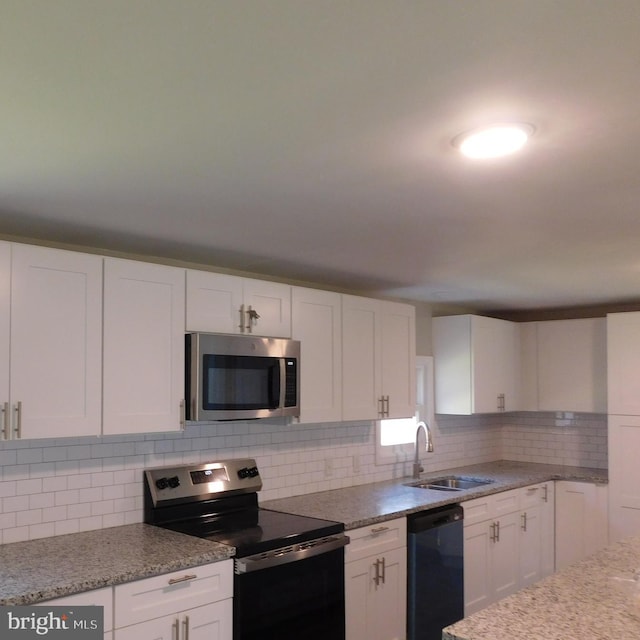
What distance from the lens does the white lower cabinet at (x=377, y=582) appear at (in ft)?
11.3

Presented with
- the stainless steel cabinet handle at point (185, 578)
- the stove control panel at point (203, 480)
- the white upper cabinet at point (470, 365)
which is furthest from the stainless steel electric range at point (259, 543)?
the white upper cabinet at point (470, 365)

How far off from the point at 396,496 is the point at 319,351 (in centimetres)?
111

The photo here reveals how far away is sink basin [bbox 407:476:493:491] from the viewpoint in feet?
15.8

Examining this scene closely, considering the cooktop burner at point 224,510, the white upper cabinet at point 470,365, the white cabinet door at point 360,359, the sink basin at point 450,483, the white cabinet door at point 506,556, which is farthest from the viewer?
the white upper cabinet at point 470,365

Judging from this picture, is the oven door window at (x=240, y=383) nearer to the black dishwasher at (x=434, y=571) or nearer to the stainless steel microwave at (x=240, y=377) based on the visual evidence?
the stainless steel microwave at (x=240, y=377)

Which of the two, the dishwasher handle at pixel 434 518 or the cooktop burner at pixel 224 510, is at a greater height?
the cooktop burner at pixel 224 510

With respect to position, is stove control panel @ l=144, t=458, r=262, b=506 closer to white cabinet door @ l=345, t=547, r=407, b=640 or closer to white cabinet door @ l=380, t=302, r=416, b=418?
white cabinet door @ l=345, t=547, r=407, b=640

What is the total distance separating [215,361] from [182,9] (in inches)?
86.8

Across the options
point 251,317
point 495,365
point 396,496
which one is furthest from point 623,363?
point 251,317

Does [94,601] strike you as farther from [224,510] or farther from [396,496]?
[396,496]

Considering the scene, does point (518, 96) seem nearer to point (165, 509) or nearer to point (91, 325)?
point (91, 325)

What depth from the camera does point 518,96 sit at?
1.59 metres

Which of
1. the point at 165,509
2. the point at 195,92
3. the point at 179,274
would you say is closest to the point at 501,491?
the point at 165,509

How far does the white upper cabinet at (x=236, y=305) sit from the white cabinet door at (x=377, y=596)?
4.47ft
